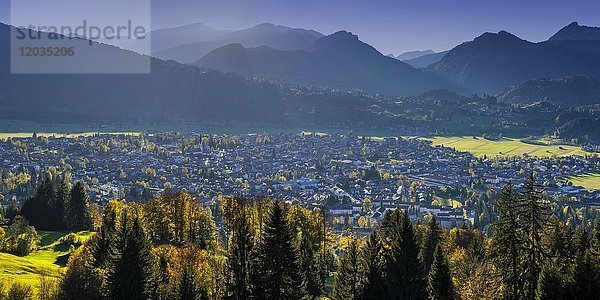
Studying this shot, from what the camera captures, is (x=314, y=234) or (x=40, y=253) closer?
(x=40, y=253)

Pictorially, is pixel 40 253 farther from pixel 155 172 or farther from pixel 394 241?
pixel 155 172

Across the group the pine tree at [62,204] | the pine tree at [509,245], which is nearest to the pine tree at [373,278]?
the pine tree at [509,245]

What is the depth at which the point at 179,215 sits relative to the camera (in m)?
64.8

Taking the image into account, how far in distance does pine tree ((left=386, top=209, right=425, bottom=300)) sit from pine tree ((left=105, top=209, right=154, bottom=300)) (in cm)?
1798

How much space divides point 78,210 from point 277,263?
49.4 metres

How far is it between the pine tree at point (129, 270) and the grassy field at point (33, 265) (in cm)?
924

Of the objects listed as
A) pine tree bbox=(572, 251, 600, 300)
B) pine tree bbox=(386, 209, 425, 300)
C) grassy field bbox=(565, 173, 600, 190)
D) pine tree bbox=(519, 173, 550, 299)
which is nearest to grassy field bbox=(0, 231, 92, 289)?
pine tree bbox=(386, 209, 425, 300)

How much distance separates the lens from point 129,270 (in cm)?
3756

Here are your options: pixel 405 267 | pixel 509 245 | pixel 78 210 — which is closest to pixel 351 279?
pixel 405 267

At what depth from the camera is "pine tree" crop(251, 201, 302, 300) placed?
37.6 metres

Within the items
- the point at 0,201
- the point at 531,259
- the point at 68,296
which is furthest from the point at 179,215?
the point at 0,201

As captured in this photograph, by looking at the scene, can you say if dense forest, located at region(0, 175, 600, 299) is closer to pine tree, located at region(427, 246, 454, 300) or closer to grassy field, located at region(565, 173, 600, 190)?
pine tree, located at region(427, 246, 454, 300)

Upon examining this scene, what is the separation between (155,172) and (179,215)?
11997cm

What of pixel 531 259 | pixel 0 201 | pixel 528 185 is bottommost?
pixel 0 201
